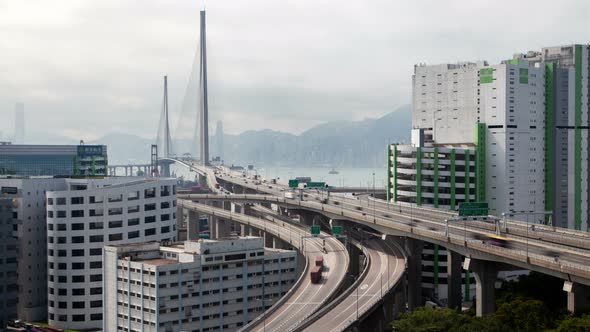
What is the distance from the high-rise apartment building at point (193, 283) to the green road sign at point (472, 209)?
61.8ft

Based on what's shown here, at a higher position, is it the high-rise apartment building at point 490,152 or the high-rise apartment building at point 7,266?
the high-rise apartment building at point 490,152

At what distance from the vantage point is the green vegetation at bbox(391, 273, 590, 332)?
5967 centimetres

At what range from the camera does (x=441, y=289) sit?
102062mm

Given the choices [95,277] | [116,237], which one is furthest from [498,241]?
[95,277]

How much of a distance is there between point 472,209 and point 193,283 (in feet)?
98.0

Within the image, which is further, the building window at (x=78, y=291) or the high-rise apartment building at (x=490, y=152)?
the high-rise apartment building at (x=490, y=152)

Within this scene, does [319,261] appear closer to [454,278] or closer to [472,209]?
[454,278]

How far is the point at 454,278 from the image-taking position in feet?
271

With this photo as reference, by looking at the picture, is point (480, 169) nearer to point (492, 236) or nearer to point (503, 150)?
point (503, 150)

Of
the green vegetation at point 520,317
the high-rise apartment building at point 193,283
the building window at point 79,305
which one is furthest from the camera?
the building window at point 79,305

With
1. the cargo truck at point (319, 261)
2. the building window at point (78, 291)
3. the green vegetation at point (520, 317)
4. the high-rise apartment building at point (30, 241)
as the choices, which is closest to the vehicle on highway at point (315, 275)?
the cargo truck at point (319, 261)

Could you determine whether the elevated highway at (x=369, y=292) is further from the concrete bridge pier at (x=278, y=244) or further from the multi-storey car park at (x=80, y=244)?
the multi-storey car park at (x=80, y=244)

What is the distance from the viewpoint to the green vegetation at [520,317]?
59.7 meters

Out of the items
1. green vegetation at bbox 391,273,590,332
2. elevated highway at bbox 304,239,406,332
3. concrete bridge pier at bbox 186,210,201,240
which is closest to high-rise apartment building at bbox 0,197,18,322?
elevated highway at bbox 304,239,406,332
